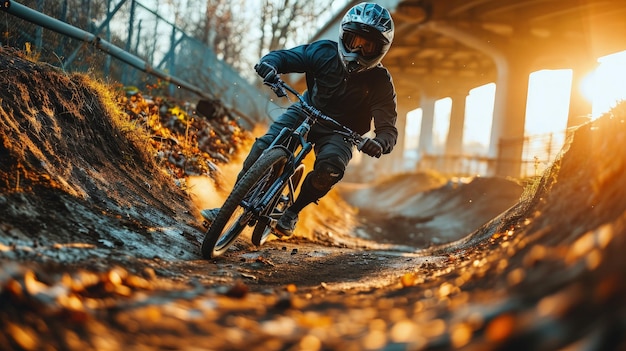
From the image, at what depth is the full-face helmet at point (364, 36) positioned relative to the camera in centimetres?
562

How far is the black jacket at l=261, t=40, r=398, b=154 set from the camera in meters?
5.93

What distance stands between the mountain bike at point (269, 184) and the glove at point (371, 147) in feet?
0.10

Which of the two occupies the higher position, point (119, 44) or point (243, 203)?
point (119, 44)

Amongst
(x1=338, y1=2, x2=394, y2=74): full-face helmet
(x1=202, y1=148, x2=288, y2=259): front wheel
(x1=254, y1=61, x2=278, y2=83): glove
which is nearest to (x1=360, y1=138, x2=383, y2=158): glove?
(x1=202, y1=148, x2=288, y2=259): front wheel

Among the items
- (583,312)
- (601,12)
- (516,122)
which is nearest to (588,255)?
(583,312)

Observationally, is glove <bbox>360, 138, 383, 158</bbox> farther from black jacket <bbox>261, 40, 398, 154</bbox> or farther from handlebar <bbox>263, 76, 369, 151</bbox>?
black jacket <bbox>261, 40, 398, 154</bbox>

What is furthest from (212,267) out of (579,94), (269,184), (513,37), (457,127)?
(457,127)

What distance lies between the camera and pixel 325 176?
584cm

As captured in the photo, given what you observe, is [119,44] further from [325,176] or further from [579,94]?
[579,94]

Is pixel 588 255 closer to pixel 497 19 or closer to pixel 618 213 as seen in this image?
pixel 618 213

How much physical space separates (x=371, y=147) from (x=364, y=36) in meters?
1.10

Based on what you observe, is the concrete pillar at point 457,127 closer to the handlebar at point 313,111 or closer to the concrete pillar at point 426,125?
the concrete pillar at point 426,125

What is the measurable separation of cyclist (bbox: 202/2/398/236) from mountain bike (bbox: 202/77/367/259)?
0.19 meters

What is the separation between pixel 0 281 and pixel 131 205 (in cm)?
300
